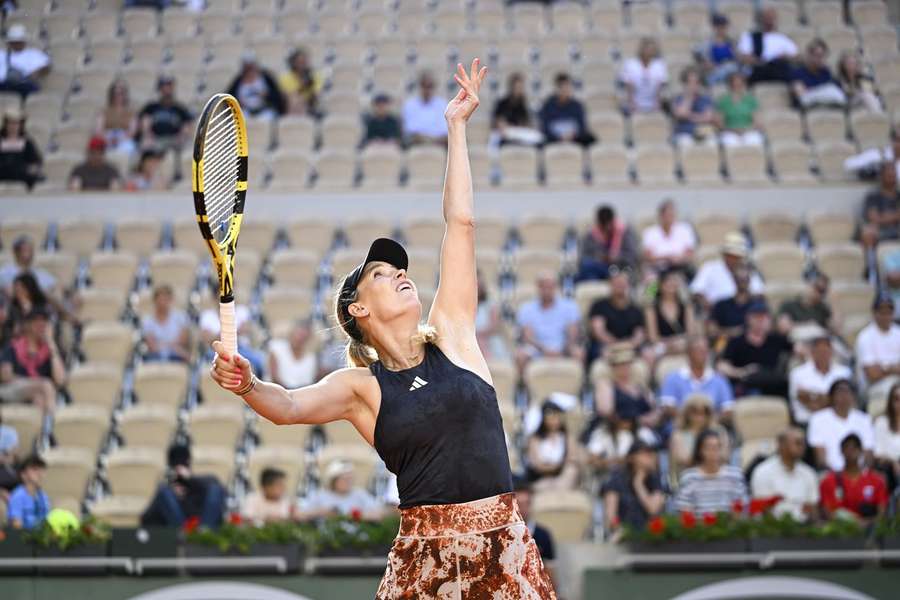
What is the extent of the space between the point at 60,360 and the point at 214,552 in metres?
4.29

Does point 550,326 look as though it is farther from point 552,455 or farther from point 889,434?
point 889,434

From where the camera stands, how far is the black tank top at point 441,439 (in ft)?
16.2

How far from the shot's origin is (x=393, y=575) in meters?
5.00

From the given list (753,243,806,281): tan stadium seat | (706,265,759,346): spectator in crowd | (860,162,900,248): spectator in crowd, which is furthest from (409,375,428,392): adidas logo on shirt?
(860,162,900,248): spectator in crowd

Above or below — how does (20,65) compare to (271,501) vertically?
above

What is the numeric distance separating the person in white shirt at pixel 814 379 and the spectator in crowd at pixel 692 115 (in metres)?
4.55

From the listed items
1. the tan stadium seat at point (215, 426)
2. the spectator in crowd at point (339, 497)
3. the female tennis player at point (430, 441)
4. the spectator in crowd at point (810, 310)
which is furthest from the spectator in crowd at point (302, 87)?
the female tennis player at point (430, 441)

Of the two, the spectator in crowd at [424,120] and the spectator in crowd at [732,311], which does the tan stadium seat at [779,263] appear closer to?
the spectator in crowd at [732,311]

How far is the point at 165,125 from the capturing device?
1645cm

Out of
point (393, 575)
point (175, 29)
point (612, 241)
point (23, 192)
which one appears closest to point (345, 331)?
point (393, 575)

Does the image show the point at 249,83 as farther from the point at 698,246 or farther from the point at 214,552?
the point at 214,552

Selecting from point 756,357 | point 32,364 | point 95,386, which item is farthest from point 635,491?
point 32,364

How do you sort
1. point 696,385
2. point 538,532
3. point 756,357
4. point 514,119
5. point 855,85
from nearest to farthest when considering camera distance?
point 538,532, point 696,385, point 756,357, point 514,119, point 855,85

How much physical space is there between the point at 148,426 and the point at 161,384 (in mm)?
685
